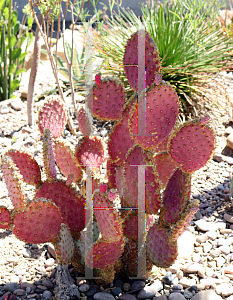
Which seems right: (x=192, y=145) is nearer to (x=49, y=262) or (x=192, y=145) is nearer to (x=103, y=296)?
(x=103, y=296)

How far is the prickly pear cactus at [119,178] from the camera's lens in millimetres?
1302

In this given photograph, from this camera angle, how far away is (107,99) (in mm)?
1494

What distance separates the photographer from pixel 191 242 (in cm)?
185

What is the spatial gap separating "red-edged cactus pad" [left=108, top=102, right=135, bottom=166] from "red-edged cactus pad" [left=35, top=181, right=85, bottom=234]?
0.82 feet

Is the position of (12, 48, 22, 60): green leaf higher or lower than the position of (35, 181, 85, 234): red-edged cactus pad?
higher

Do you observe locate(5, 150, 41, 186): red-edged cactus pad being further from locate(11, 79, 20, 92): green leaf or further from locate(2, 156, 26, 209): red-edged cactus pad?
locate(11, 79, 20, 92): green leaf

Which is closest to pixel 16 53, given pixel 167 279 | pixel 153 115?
pixel 153 115

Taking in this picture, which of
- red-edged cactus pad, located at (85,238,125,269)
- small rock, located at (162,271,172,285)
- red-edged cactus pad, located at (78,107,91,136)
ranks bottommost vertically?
small rock, located at (162,271,172,285)

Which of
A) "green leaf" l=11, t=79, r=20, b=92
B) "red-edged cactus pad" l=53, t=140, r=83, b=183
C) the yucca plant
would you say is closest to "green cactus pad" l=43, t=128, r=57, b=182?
"red-edged cactus pad" l=53, t=140, r=83, b=183

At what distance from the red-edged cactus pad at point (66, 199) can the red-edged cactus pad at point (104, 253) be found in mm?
236

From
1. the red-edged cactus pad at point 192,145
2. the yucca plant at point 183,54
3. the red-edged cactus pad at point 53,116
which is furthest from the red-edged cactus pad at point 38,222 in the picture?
the yucca plant at point 183,54

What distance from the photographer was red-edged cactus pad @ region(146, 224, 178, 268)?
1.39m

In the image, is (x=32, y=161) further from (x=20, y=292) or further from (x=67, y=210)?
(x=20, y=292)

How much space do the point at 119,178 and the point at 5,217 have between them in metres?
0.55
